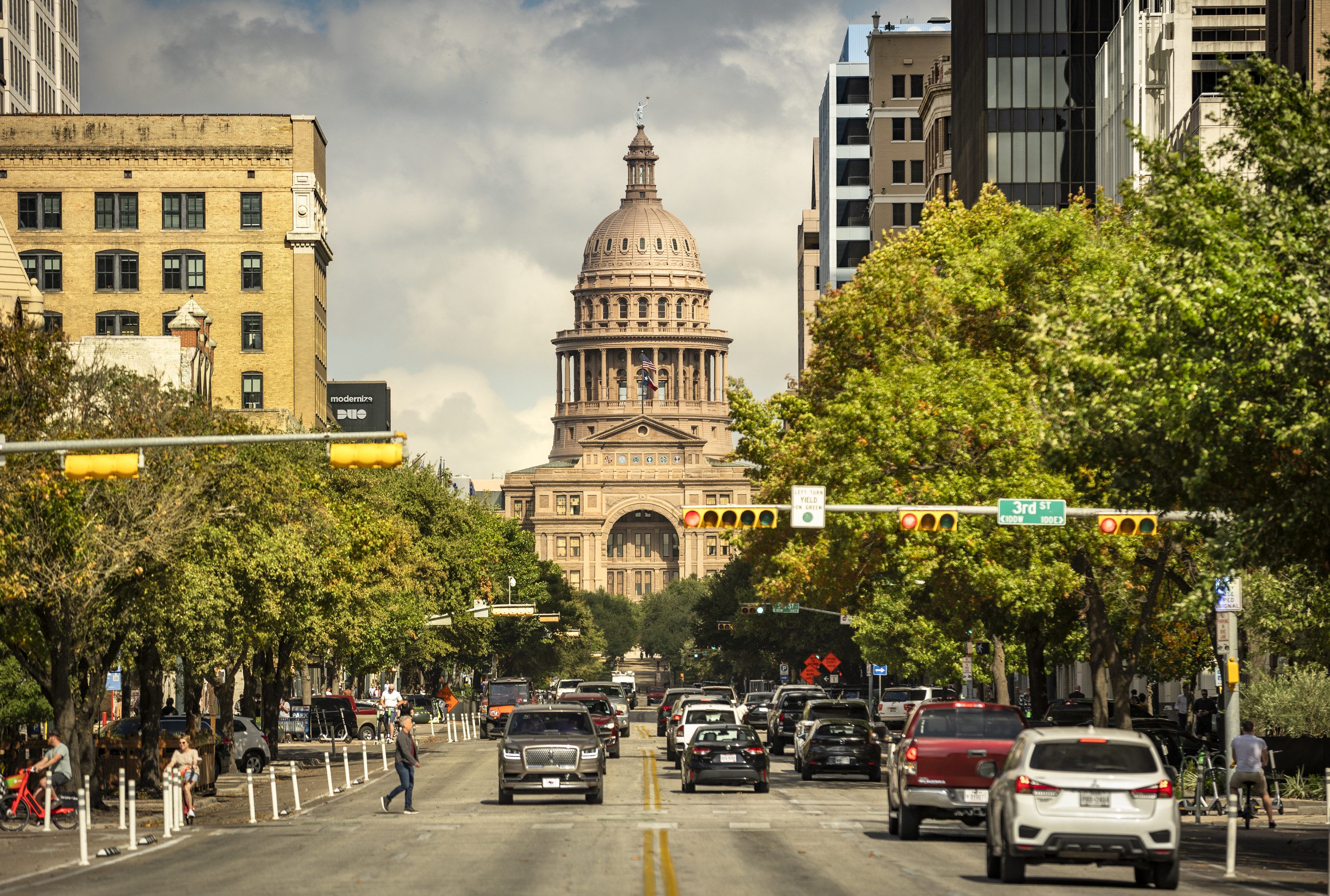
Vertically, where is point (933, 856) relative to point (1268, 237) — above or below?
below

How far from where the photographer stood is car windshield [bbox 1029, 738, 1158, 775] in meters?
19.0

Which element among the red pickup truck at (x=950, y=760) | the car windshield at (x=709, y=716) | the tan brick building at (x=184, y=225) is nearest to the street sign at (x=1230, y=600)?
the red pickup truck at (x=950, y=760)

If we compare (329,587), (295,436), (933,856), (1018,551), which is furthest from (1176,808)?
(329,587)

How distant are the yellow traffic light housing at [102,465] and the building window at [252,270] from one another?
245 ft

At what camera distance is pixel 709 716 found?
46750 millimetres

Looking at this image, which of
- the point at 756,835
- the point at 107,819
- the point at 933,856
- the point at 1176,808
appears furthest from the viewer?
the point at 107,819

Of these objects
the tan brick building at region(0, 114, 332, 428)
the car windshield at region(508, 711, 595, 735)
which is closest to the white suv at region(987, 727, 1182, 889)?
the car windshield at region(508, 711, 595, 735)

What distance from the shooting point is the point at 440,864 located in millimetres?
21781

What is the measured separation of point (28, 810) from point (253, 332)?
66.0 meters

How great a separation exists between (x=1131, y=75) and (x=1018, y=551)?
44784 mm

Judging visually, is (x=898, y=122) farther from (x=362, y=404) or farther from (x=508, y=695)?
(x=508, y=695)

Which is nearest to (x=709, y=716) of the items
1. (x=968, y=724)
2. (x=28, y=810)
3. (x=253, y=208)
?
(x=28, y=810)

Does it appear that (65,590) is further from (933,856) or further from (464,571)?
(464,571)

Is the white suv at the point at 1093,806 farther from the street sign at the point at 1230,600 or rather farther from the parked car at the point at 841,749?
the parked car at the point at 841,749
